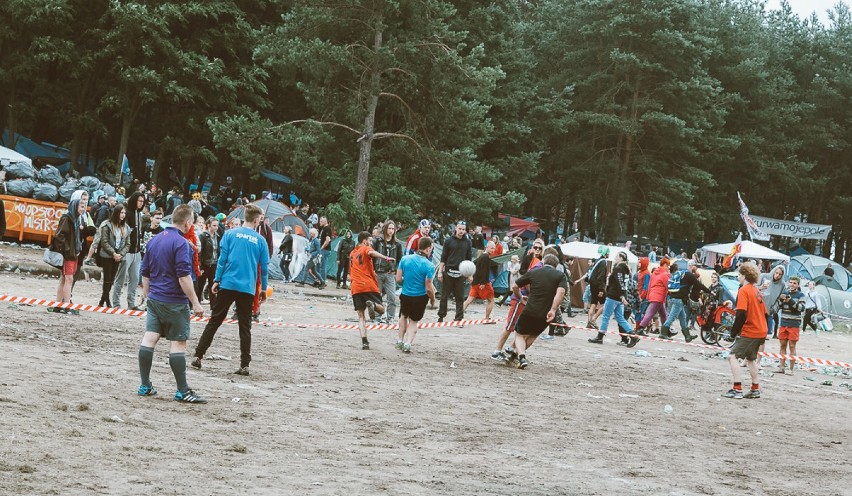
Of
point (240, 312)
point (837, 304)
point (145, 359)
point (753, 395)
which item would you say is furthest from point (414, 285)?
point (837, 304)

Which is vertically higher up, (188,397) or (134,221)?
(134,221)

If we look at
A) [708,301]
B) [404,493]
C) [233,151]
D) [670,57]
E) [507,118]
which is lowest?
[404,493]

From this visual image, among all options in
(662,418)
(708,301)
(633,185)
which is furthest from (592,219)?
(662,418)

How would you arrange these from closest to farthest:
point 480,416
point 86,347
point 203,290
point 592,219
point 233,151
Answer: point 480,416 → point 86,347 → point 203,290 → point 233,151 → point 592,219

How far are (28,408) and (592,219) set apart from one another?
5337cm

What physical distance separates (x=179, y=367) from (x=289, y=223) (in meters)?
24.8

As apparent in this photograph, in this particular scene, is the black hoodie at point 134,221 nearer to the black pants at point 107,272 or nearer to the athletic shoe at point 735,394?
the black pants at point 107,272

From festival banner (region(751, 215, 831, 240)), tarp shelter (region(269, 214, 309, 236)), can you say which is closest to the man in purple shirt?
tarp shelter (region(269, 214, 309, 236))

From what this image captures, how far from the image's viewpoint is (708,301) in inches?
877

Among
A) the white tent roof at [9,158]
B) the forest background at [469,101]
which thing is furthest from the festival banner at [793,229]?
the white tent roof at [9,158]

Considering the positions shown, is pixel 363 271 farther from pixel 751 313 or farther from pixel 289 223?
pixel 289 223

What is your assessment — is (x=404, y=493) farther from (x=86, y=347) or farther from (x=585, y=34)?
(x=585, y=34)

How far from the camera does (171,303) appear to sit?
29.6ft

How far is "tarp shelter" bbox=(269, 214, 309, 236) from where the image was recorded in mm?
32781
